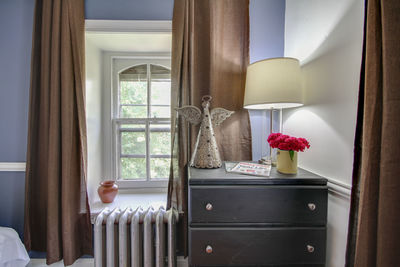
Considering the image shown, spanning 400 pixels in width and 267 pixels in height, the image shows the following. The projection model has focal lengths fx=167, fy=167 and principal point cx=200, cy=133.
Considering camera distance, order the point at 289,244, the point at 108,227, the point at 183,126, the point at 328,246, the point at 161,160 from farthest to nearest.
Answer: the point at 161,160 → the point at 183,126 → the point at 108,227 → the point at 328,246 → the point at 289,244

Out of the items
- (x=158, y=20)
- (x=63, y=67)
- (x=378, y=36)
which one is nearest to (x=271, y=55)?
(x=378, y=36)

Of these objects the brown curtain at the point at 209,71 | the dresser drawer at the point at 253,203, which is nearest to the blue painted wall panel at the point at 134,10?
the brown curtain at the point at 209,71

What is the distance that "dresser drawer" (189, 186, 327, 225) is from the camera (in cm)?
85

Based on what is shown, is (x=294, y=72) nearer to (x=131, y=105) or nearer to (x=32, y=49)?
(x=131, y=105)

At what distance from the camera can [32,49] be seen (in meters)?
1.30

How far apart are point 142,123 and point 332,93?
159 centimetres

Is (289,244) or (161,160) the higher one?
(161,160)

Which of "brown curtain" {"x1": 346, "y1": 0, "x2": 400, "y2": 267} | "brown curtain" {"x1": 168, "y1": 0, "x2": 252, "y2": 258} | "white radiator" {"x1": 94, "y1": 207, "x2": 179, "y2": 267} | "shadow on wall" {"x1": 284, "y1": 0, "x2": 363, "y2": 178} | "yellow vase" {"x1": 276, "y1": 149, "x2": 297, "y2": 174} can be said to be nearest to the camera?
"brown curtain" {"x1": 346, "y1": 0, "x2": 400, "y2": 267}

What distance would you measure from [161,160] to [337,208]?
1.45 m

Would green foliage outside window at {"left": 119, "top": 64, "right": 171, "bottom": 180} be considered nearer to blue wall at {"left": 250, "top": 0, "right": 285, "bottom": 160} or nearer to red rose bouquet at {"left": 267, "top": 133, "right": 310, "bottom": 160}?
blue wall at {"left": 250, "top": 0, "right": 285, "bottom": 160}

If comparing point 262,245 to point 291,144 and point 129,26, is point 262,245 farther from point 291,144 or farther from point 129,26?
point 129,26

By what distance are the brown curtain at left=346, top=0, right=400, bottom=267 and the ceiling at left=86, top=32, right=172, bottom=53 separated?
4.37 ft

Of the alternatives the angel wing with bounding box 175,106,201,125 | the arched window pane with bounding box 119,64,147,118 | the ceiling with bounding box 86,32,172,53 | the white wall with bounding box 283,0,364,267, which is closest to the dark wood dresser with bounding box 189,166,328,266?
the white wall with bounding box 283,0,364,267

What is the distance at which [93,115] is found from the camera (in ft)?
5.14
